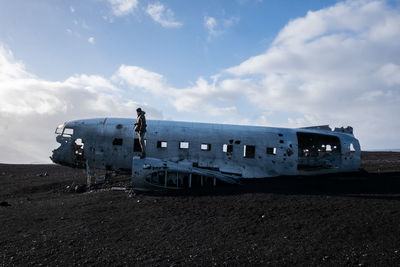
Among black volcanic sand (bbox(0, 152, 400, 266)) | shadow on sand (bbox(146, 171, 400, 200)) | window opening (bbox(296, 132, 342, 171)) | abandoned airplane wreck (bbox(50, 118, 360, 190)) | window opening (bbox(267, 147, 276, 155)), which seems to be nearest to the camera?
black volcanic sand (bbox(0, 152, 400, 266))

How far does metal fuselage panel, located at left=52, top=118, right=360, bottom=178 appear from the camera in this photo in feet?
61.0

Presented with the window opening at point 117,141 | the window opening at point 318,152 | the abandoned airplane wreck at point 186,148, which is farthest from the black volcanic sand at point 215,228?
the window opening at point 318,152

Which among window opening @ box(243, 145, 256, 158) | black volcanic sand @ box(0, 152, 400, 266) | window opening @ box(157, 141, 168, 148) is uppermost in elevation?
window opening @ box(157, 141, 168, 148)

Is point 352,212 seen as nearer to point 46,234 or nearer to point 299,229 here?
point 299,229

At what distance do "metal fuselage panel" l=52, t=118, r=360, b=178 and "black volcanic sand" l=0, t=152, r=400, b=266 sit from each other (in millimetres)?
3432

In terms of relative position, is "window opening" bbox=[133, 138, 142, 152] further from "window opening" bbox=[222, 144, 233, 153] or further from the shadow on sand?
"window opening" bbox=[222, 144, 233, 153]

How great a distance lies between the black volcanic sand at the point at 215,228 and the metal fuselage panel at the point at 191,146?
3432 mm

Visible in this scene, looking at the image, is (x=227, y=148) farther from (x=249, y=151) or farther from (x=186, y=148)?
(x=186, y=148)


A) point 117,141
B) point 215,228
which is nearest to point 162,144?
point 117,141

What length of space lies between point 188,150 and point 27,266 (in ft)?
38.8

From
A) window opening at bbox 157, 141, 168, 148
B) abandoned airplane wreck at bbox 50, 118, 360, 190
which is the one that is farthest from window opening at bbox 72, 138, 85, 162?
window opening at bbox 157, 141, 168, 148

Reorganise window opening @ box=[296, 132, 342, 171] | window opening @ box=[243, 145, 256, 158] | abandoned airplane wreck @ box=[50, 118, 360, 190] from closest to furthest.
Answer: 1. abandoned airplane wreck @ box=[50, 118, 360, 190]
2. window opening @ box=[243, 145, 256, 158]
3. window opening @ box=[296, 132, 342, 171]

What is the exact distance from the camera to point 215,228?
32.6 feet

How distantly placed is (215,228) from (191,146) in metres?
9.09
